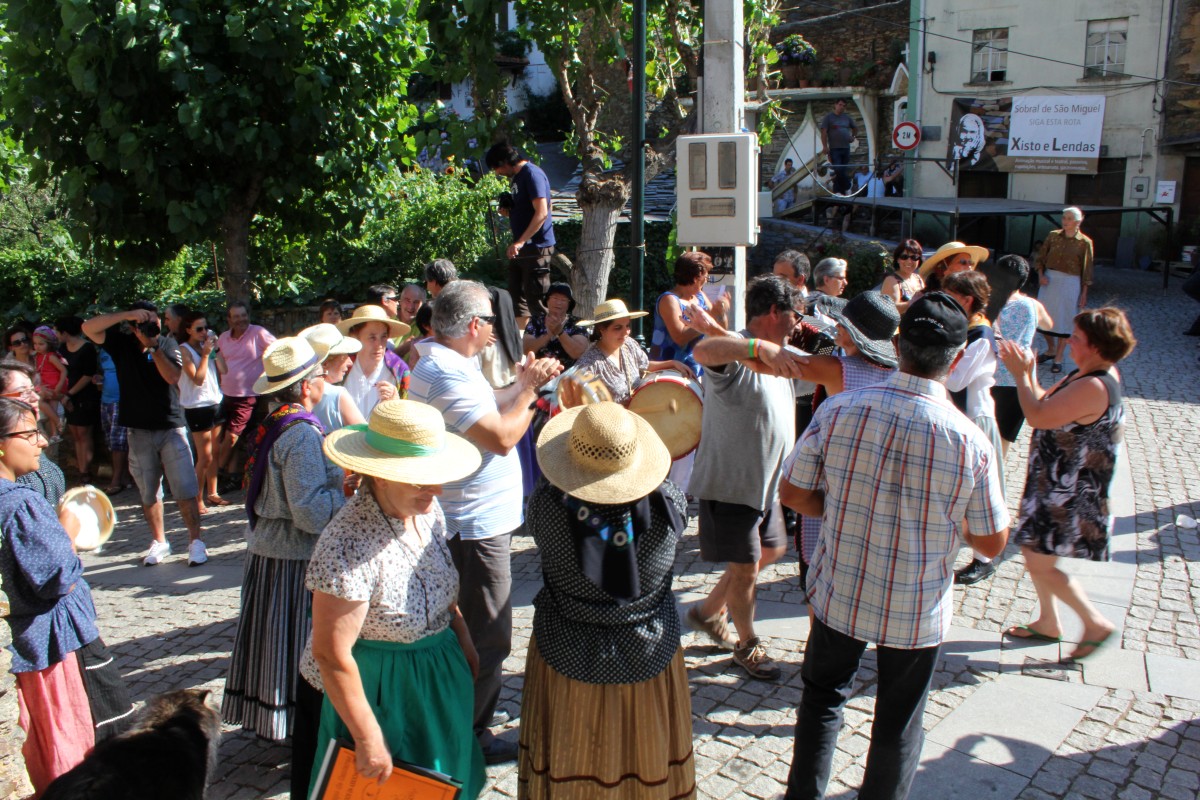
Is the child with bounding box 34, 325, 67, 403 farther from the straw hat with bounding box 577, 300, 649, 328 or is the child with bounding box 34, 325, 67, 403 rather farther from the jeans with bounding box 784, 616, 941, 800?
the jeans with bounding box 784, 616, 941, 800

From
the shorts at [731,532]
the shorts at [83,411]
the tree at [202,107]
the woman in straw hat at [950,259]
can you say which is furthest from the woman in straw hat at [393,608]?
the shorts at [83,411]

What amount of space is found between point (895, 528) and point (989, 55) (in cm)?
2341

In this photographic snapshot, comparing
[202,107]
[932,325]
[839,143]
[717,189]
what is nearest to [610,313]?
[717,189]

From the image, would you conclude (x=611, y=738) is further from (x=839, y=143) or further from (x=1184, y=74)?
(x=1184, y=74)

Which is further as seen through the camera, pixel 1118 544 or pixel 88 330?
pixel 88 330

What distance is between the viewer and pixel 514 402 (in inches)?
145

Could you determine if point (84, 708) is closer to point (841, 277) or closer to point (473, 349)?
point (473, 349)

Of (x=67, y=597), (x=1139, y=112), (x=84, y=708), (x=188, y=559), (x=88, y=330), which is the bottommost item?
(x=188, y=559)

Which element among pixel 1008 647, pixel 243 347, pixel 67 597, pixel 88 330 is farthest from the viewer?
pixel 243 347

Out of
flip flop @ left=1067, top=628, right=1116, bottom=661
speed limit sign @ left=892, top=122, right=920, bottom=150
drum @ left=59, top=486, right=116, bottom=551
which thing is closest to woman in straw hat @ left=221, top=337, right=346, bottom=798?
drum @ left=59, top=486, right=116, bottom=551

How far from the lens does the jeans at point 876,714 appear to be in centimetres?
314

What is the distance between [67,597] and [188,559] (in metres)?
3.42

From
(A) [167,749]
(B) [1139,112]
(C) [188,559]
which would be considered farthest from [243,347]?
(B) [1139,112]

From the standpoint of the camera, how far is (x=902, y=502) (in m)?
3.03
